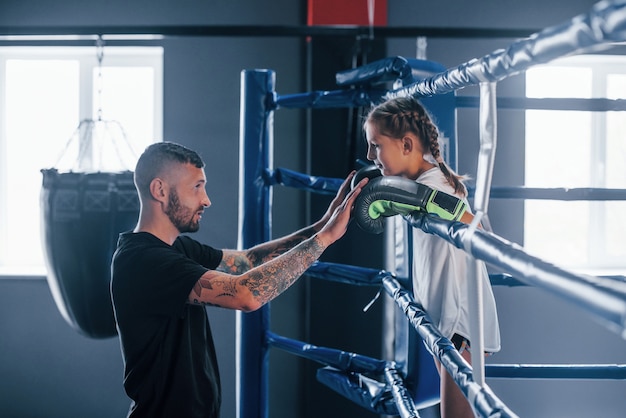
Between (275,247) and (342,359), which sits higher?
(275,247)

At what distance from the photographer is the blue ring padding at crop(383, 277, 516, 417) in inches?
25.3

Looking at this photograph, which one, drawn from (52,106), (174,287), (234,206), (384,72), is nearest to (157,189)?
(174,287)

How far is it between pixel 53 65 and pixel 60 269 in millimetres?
1743

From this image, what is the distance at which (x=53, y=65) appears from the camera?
3.68 metres

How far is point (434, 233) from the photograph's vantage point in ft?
3.07

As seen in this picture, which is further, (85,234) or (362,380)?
(85,234)

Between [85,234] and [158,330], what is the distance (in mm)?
1036

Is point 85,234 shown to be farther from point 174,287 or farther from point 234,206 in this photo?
point 234,206

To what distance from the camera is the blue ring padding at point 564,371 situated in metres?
1.24

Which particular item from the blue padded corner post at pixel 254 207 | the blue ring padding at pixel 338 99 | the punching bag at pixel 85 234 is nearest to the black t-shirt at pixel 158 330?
the blue padded corner post at pixel 254 207

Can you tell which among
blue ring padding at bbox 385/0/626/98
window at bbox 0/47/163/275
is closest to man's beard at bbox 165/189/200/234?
blue ring padding at bbox 385/0/626/98

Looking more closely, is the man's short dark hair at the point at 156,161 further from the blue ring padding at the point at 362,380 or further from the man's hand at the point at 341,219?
the blue ring padding at the point at 362,380

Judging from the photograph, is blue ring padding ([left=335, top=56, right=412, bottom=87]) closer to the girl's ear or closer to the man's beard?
the girl's ear

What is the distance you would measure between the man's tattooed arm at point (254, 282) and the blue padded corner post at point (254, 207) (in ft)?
1.68
